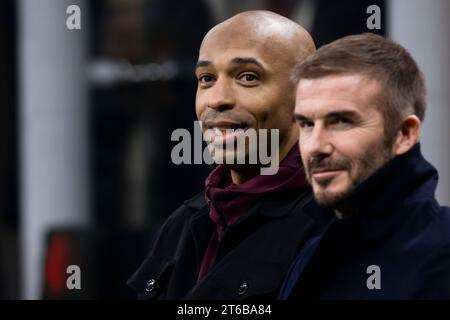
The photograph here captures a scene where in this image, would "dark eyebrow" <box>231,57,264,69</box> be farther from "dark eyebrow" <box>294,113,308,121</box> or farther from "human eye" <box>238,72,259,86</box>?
"dark eyebrow" <box>294,113,308,121</box>

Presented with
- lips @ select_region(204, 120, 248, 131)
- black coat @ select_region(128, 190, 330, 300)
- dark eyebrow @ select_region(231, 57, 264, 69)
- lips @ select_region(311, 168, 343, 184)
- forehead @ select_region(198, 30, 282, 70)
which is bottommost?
black coat @ select_region(128, 190, 330, 300)

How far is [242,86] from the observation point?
11.0ft

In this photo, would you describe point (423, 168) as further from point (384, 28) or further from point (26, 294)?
point (26, 294)

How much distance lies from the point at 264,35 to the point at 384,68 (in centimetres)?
47

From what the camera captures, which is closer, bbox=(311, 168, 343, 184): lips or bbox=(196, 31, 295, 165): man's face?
bbox=(311, 168, 343, 184): lips

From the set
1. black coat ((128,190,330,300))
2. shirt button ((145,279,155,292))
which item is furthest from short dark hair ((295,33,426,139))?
shirt button ((145,279,155,292))

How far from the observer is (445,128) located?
7.07m

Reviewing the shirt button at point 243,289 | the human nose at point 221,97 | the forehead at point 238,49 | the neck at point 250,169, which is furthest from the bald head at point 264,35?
the shirt button at point 243,289

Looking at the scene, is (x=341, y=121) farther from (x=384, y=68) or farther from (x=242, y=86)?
(x=242, y=86)

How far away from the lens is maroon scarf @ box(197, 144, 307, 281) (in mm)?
3352

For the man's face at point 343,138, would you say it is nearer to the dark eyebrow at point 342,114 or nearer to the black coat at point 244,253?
the dark eyebrow at point 342,114

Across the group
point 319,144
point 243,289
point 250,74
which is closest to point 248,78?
point 250,74

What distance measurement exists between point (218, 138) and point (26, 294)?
662 centimetres
